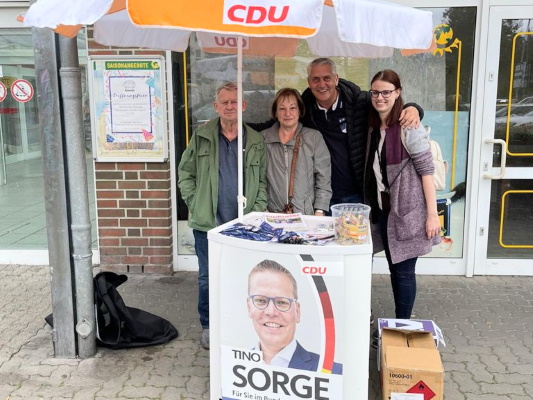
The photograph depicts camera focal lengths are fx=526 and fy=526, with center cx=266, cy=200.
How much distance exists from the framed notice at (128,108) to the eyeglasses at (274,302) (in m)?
2.45

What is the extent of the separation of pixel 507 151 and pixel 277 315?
324 centimetres

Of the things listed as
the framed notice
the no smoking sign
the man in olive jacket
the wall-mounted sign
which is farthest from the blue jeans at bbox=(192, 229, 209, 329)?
the wall-mounted sign

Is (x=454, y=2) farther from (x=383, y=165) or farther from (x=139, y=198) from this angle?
(x=139, y=198)

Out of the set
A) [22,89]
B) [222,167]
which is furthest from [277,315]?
[22,89]

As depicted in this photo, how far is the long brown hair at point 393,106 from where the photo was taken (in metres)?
3.27

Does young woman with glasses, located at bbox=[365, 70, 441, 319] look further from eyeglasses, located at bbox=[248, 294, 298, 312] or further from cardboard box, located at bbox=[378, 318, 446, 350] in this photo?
eyeglasses, located at bbox=[248, 294, 298, 312]

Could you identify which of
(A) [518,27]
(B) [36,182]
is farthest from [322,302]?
(B) [36,182]

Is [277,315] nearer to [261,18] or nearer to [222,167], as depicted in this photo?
[222,167]

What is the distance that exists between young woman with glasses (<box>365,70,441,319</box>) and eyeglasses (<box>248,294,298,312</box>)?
1061 millimetres

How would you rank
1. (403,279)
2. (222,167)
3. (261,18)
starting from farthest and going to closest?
(403,279)
(222,167)
(261,18)

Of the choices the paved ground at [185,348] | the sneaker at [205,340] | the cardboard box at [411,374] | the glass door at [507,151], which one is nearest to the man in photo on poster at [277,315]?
the cardboard box at [411,374]

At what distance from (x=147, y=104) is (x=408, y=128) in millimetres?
2505

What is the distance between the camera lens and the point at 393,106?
3330 mm

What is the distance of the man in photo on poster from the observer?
2693mm
